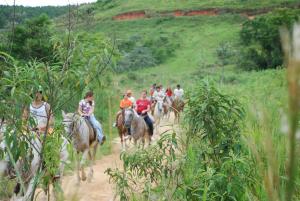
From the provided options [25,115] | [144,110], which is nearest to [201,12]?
[144,110]

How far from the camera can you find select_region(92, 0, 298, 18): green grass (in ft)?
200

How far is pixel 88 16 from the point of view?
9.23 ft

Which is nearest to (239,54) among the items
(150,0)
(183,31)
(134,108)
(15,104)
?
(183,31)

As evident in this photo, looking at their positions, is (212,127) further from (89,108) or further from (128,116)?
(128,116)

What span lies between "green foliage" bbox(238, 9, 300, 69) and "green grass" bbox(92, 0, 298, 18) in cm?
2036

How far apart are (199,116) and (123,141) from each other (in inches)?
337

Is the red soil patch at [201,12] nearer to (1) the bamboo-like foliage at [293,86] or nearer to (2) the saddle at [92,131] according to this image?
(2) the saddle at [92,131]

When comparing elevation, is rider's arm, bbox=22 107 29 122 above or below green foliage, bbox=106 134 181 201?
above

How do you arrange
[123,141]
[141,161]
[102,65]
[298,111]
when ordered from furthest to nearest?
[123,141]
[141,161]
[102,65]
[298,111]

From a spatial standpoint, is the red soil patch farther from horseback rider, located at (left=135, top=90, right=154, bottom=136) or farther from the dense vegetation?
the dense vegetation

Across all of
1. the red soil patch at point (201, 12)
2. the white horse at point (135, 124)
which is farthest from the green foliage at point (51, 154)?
the red soil patch at point (201, 12)

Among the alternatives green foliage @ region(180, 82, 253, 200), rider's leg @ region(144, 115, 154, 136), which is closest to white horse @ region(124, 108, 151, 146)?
rider's leg @ region(144, 115, 154, 136)

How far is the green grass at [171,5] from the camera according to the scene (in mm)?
60906

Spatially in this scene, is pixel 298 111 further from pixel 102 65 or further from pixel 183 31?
pixel 183 31
